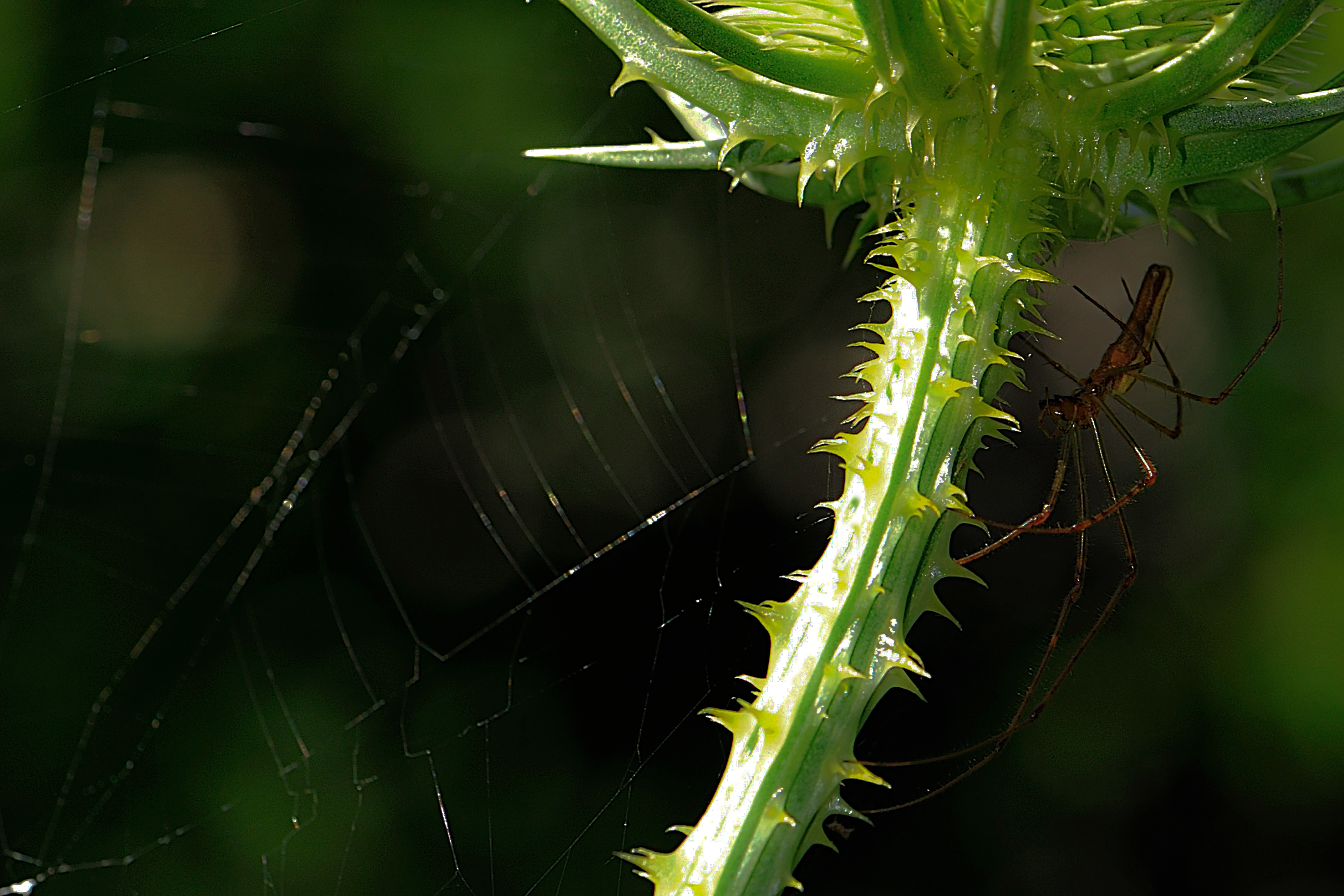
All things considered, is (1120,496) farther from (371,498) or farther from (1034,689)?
(371,498)

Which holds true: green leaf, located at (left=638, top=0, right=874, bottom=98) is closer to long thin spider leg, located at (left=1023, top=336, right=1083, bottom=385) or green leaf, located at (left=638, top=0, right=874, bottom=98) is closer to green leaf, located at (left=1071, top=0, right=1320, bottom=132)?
green leaf, located at (left=1071, top=0, right=1320, bottom=132)

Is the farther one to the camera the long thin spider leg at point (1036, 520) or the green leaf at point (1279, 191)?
the long thin spider leg at point (1036, 520)

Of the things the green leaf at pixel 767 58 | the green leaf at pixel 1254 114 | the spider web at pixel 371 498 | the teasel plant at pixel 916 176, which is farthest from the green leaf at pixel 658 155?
the spider web at pixel 371 498

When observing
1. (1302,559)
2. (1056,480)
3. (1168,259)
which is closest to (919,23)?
(1056,480)

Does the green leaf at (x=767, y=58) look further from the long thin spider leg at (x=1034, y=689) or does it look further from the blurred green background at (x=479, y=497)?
the blurred green background at (x=479, y=497)

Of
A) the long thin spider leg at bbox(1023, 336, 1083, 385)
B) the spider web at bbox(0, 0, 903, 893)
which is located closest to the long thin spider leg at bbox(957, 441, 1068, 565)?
the long thin spider leg at bbox(1023, 336, 1083, 385)

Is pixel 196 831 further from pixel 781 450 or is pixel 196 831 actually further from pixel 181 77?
pixel 181 77
